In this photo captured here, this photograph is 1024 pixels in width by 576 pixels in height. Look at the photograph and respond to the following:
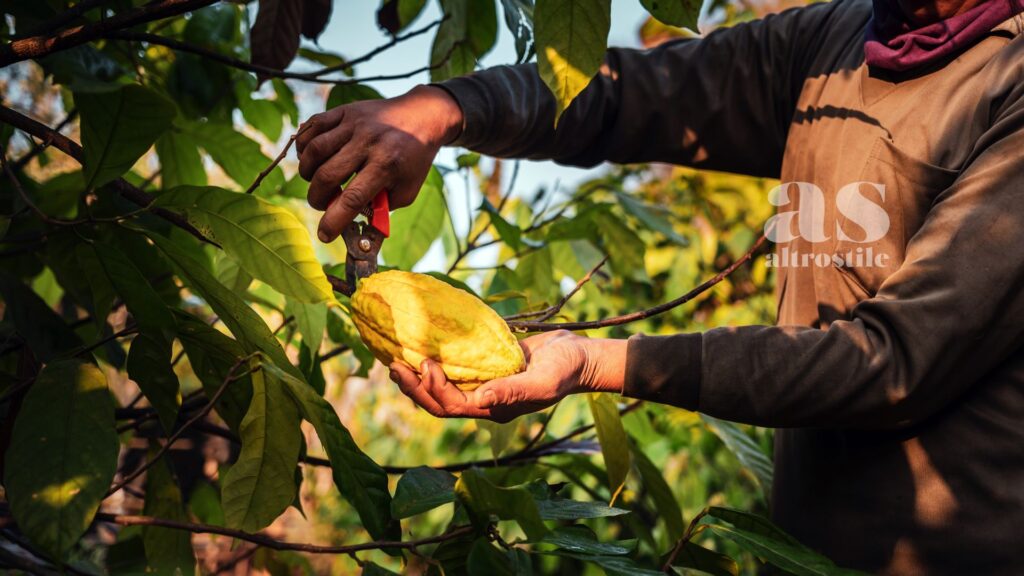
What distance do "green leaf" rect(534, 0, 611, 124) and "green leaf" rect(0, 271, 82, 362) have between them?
0.66m

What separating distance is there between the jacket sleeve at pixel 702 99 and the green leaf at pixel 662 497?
1.97 feet

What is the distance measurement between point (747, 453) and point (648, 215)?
2.17ft

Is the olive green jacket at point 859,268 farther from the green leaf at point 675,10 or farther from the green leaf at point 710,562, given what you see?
the green leaf at point 675,10

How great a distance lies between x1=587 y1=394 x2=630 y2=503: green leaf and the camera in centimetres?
122

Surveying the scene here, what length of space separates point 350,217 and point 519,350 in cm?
28

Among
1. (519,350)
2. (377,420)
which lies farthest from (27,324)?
(377,420)

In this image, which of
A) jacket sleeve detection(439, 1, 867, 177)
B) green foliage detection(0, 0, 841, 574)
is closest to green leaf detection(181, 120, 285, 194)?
green foliage detection(0, 0, 841, 574)

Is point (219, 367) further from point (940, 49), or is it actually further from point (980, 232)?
point (940, 49)

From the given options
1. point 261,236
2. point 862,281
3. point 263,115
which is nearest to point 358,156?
point 261,236

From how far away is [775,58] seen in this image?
170 cm

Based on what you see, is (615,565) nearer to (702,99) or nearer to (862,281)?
(862,281)

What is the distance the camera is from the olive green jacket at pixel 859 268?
3.48 feet

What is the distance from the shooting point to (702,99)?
1722mm

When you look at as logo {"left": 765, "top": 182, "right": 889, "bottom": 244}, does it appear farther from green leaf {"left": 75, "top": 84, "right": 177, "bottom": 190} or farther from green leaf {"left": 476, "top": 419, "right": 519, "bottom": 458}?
green leaf {"left": 75, "top": 84, "right": 177, "bottom": 190}
